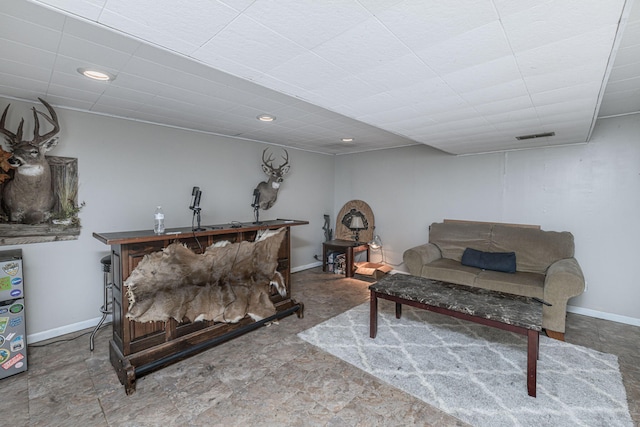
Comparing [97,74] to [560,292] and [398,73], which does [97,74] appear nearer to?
[398,73]

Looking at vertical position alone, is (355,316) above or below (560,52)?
below

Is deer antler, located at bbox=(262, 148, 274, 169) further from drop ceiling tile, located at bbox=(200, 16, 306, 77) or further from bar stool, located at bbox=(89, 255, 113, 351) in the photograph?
drop ceiling tile, located at bbox=(200, 16, 306, 77)

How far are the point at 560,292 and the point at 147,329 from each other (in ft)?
12.5

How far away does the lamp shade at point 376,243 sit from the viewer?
17.4 ft

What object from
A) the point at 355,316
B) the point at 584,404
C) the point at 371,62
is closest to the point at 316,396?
the point at 355,316

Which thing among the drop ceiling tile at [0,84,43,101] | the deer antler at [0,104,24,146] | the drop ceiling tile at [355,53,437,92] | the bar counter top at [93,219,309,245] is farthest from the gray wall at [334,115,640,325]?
the deer antler at [0,104,24,146]

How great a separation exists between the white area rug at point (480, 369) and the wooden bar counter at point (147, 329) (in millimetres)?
973

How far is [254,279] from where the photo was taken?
3.11 meters

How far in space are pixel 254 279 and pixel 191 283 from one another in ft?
2.22

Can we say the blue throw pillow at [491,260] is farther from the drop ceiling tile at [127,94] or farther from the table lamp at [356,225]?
the drop ceiling tile at [127,94]

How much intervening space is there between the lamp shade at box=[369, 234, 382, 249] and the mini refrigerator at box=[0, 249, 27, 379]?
176 inches

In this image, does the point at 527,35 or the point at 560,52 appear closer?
the point at 527,35

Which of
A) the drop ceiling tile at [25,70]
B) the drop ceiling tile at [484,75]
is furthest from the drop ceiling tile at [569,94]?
the drop ceiling tile at [25,70]

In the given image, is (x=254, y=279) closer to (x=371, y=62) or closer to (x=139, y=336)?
(x=139, y=336)
